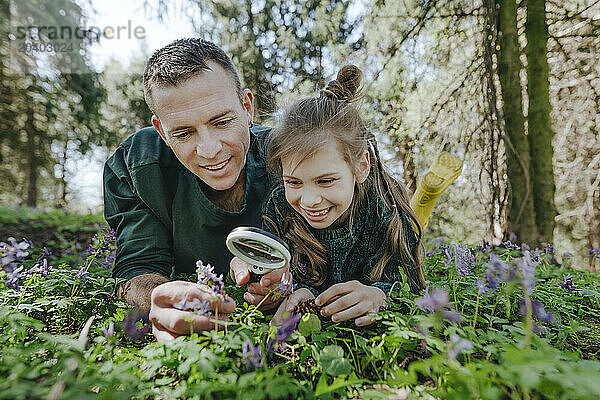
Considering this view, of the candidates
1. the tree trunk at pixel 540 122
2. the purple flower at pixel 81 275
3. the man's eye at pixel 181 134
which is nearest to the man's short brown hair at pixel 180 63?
the man's eye at pixel 181 134

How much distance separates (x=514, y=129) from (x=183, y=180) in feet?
12.1

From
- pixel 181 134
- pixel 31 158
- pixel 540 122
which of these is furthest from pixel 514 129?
pixel 31 158

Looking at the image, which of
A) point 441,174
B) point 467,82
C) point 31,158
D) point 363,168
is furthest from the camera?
point 31,158

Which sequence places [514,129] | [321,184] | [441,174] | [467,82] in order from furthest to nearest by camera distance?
1. [467,82]
2. [514,129]
3. [441,174]
4. [321,184]

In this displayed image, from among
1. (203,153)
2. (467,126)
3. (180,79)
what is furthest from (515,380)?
(467,126)

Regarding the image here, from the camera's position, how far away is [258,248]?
1.80 m

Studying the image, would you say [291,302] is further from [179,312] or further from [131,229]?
[131,229]

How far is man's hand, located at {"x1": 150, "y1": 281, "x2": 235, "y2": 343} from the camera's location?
1.59 m

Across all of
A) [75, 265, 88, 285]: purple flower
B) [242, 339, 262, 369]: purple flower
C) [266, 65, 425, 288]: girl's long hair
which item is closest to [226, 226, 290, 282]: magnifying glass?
[242, 339, 262, 369]: purple flower

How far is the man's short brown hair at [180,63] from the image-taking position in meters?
2.46

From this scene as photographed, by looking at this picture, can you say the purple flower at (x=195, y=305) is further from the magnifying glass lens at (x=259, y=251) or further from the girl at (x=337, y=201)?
the girl at (x=337, y=201)

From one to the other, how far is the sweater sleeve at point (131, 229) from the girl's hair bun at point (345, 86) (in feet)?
5.10

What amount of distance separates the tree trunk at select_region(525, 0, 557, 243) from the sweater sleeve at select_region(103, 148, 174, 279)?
3.99m

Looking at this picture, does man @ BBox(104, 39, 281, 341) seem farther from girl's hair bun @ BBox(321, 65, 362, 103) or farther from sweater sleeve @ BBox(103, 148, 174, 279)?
girl's hair bun @ BBox(321, 65, 362, 103)
